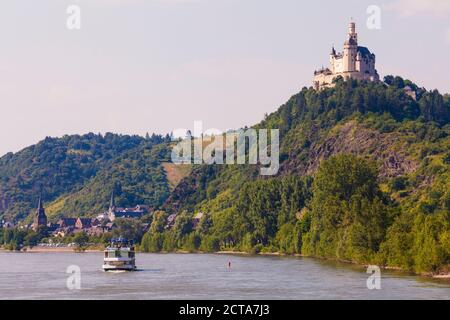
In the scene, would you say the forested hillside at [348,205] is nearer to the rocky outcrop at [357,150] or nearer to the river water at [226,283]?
the rocky outcrop at [357,150]

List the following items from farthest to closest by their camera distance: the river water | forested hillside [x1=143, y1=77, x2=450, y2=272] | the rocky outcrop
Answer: the rocky outcrop, forested hillside [x1=143, y1=77, x2=450, y2=272], the river water

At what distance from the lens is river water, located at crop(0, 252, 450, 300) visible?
6919 cm

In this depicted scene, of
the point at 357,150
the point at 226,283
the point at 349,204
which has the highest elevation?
the point at 357,150

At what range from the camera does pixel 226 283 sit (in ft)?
264

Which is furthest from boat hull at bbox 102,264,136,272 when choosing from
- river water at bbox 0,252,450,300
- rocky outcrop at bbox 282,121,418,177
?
rocky outcrop at bbox 282,121,418,177

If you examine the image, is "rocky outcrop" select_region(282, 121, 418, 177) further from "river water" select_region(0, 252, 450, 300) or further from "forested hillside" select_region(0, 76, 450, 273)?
"river water" select_region(0, 252, 450, 300)

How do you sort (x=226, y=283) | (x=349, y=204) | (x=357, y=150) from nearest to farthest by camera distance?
(x=226, y=283) → (x=349, y=204) → (x=357, y=150)

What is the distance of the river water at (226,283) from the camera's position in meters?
69.2

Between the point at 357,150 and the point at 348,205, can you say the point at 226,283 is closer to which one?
the point at 348,205

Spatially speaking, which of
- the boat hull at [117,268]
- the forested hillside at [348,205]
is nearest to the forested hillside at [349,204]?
the forested hillside at [348,205]

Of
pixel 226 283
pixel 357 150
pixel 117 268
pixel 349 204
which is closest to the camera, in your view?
pixel 226 283

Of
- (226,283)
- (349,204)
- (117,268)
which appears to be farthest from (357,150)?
(226,283)
